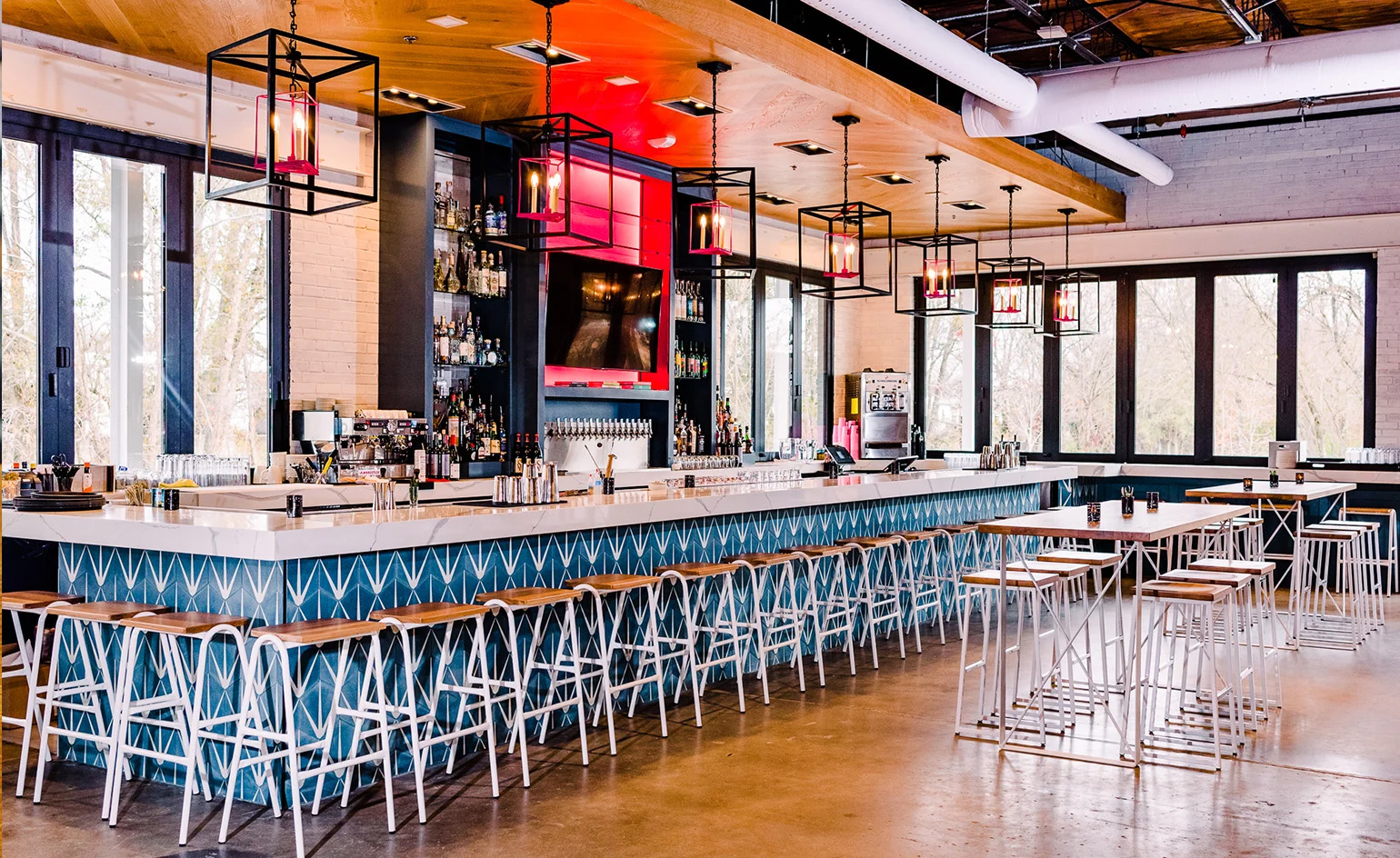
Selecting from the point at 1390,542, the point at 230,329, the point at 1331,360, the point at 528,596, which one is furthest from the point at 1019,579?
the point at 1331,360

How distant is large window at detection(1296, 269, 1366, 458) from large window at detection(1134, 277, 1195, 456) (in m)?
0.99

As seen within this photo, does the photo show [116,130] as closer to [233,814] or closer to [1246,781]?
[233,814]

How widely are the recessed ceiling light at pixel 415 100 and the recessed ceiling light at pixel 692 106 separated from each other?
129 cm

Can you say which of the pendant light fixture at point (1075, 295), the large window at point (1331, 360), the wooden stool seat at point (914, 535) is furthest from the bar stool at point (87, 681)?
the large window at point (1331, 360)

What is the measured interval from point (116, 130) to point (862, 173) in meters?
5.38

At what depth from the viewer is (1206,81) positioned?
306 inches

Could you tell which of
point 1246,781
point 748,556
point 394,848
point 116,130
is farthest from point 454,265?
point 1246,781

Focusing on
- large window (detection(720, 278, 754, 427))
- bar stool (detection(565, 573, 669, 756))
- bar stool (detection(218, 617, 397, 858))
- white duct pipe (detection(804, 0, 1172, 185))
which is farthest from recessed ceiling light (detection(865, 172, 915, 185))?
bar stool (detection(218, 617, 397, 858))

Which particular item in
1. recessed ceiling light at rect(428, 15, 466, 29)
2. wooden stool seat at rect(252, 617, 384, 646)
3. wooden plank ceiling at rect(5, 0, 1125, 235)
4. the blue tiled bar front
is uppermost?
wooden plank ceiling at rect(5, 0, 1125, 235)

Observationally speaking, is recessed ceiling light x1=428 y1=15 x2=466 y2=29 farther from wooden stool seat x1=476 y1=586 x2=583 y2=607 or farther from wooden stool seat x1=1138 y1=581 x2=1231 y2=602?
wooden stool seat x1=1138 y1=581 x2=1231 y2=602

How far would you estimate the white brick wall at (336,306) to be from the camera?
24.7ft

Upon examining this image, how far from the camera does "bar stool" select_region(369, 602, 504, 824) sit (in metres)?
4.19

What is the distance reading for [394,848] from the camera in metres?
3.89

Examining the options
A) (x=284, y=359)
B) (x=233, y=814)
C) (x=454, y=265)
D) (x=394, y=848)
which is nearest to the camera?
(x=394, y=848)
